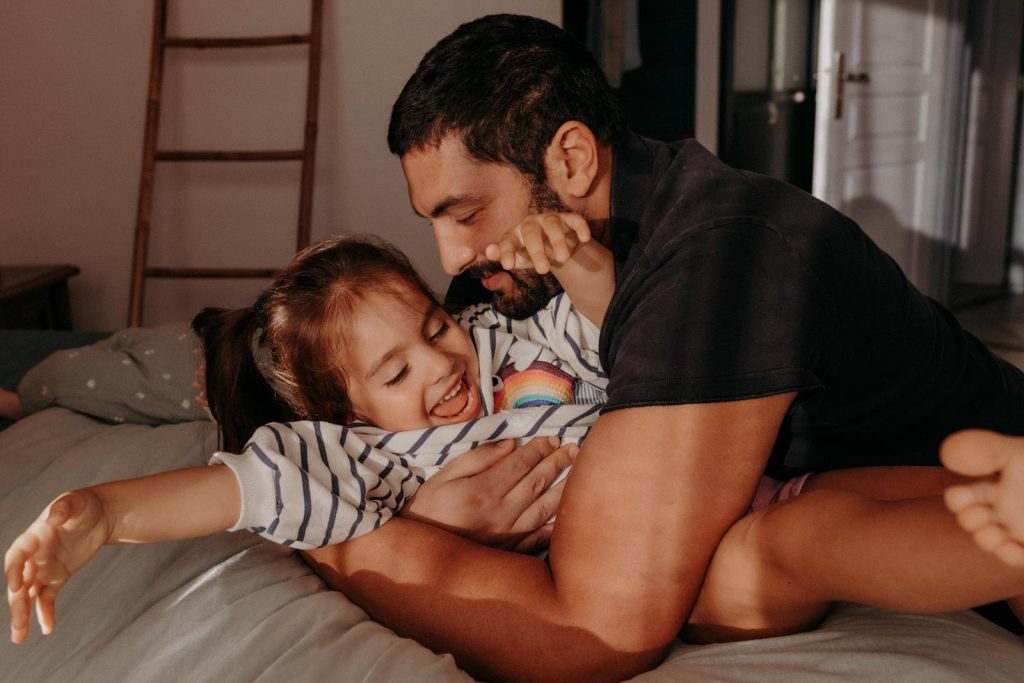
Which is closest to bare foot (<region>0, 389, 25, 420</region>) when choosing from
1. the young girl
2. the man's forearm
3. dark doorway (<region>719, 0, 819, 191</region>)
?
the young girl

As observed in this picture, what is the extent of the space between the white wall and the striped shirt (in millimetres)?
1894

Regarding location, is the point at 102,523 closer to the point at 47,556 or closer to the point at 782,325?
the point at 47,556

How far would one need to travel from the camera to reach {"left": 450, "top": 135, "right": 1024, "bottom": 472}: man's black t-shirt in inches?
34.2

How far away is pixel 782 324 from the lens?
87 centimetres

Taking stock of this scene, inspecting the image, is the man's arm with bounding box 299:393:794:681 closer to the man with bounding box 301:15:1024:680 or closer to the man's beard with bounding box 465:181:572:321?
the man with bounding box 301:15:1024:680

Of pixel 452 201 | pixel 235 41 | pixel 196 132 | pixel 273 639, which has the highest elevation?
pixel 235 41

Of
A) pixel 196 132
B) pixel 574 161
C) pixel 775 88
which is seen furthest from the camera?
pixel 775 88

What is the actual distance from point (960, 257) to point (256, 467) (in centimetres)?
524

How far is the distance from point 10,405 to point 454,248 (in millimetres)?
978

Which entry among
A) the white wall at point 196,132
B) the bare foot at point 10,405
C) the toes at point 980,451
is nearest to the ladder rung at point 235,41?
the white wall at point 196,132

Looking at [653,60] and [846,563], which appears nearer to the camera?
[846,563]

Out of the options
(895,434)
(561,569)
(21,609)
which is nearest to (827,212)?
(895,434)

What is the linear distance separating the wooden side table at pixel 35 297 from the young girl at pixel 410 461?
5.06 ft

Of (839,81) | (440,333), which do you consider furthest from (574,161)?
(839,81)
